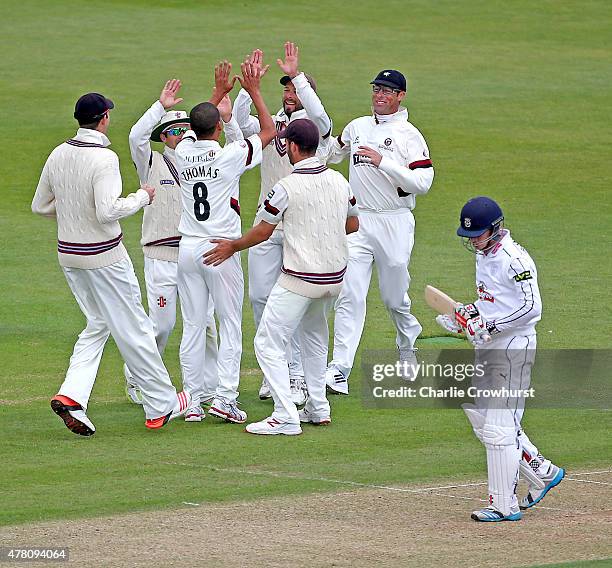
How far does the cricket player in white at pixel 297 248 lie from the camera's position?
10383 mm

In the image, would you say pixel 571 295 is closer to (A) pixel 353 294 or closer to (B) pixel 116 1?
(A) pixel 353 294

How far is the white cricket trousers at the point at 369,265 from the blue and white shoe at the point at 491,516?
150 inches

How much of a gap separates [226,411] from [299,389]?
3.73 ft

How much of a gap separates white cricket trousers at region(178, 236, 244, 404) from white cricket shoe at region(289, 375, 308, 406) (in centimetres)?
90

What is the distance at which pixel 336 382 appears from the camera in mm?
12164

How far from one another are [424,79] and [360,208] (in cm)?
1625

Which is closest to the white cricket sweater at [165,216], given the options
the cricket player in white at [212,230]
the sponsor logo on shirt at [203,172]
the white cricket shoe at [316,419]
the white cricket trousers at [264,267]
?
the white cricket trousers at [264,267]

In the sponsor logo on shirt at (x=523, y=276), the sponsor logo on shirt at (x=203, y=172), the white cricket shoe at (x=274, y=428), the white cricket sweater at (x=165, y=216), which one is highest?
the sponsor logo on shirt at (x=523, y=276)

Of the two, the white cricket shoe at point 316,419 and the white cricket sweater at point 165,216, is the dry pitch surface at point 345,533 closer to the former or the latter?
the white cricket shoe at point 316,419

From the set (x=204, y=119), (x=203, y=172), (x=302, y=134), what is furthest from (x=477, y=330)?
(x=204, y=119)

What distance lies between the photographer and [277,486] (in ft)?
30.5

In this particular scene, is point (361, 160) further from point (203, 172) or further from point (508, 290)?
point (508, 290)

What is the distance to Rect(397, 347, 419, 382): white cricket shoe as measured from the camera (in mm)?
12727

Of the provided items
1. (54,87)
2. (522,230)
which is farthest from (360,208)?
(54,87)
